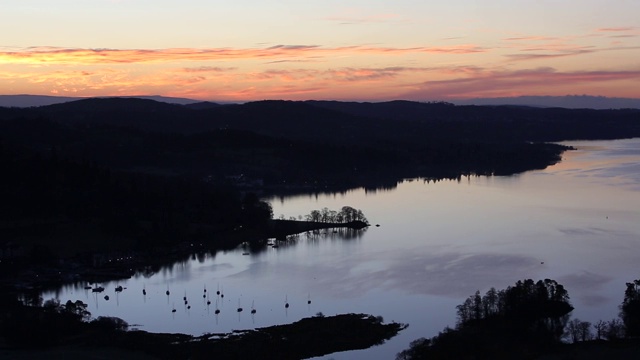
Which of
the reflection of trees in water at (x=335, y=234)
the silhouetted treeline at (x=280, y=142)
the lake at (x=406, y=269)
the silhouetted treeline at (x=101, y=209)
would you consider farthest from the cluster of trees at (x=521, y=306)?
the silhouetted treeline at (x=280, y=142)

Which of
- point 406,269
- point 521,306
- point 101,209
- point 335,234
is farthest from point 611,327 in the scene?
point 101,209

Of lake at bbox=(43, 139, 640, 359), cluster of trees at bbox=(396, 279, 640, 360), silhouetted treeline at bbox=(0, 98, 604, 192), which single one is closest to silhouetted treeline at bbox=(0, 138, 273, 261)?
lake at bbox=(43, 139, 640, 359)

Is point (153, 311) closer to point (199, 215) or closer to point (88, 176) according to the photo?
point (199, 215)

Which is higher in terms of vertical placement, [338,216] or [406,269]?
[406,269]

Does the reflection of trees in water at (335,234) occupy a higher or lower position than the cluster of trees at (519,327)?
lower

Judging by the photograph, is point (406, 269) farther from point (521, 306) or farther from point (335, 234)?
point (335, 234)

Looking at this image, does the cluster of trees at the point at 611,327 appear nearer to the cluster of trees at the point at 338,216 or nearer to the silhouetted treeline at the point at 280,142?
the cluster of trees at the point at 338,216

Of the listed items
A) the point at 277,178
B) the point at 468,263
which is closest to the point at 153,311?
the point at 468,263

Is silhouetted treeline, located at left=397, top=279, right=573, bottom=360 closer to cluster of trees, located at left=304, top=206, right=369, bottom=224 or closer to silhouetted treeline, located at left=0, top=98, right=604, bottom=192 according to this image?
cluster of trees, located at left=304, top=206, right=369, bottom=224
